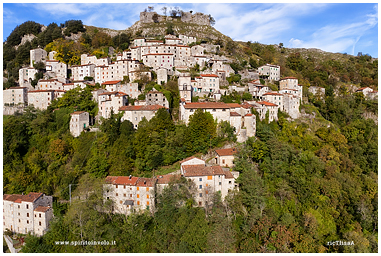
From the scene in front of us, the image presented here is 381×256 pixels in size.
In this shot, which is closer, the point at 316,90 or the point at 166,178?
the point at 166,178

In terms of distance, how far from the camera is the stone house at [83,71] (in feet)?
156

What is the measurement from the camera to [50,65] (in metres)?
48.8

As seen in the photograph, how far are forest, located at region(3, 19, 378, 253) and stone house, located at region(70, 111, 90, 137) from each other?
125cm

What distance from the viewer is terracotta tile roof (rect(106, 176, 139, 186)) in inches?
966

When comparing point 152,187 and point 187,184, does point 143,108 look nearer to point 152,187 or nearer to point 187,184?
point 152,187

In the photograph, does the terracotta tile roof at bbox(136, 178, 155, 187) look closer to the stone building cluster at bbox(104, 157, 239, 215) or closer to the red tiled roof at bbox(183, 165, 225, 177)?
the stone building cluster at bbox(104, 157, 239, 215)

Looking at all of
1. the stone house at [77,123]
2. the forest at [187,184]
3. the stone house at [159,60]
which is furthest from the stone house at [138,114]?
the stone house at [159,60]

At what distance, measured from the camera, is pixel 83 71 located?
47.9 m

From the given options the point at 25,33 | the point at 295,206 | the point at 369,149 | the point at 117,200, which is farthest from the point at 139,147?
the point at 25,33

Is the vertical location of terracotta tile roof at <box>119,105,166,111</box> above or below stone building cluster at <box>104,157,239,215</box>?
above

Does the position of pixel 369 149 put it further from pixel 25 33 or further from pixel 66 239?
pixel 25 33

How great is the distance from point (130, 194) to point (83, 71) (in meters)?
33.6

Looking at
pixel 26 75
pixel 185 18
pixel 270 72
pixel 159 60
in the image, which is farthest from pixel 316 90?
pixel 26 75

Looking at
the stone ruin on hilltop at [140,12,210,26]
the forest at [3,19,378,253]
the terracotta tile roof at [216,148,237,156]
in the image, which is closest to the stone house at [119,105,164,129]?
the forest at [3,19,378,253]
